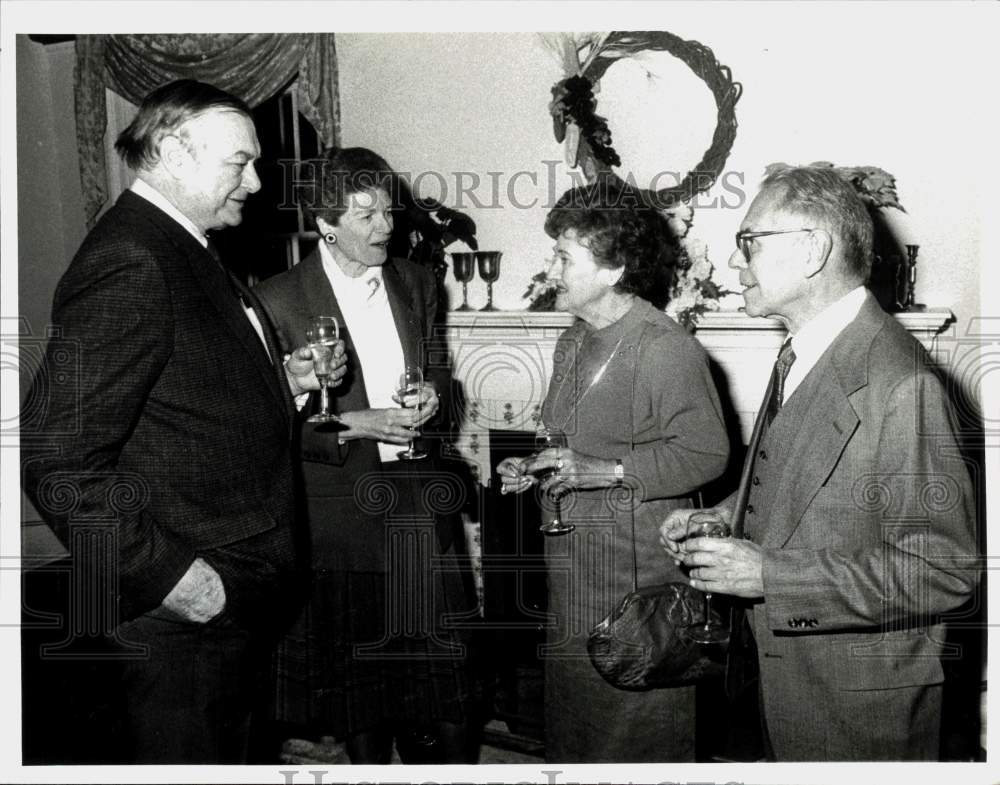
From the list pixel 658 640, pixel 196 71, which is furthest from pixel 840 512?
pixel 196 71

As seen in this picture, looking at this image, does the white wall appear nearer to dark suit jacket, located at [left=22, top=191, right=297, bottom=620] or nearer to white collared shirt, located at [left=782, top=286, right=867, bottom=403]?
white collared shirt, located at [left=782, top=286, right=867, bottom=403]

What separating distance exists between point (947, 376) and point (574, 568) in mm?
1541

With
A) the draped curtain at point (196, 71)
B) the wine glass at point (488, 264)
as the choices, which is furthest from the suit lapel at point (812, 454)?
the draped curtain at point (196, 71)

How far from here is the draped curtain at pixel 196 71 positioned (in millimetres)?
3479

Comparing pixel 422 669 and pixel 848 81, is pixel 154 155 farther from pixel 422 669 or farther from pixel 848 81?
pixel 848 81

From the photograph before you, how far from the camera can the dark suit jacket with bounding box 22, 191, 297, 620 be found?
5.82 feet

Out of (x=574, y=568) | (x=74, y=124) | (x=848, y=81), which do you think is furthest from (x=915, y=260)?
(x=74, y=124)

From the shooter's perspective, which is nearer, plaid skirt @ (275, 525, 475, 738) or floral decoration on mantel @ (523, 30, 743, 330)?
plaid skirt @ (275, 525, 475, 738)

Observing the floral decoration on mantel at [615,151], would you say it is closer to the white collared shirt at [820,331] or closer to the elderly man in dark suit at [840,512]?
the elderly man in dark suit at [840,512]

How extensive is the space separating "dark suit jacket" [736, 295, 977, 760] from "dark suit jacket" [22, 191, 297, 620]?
1168 millimetres

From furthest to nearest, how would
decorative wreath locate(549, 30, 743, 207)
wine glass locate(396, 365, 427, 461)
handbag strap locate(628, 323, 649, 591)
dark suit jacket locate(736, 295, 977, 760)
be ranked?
decorative wreath locate(549, 30, 743, 207)
wine glass locate(396, 365, 427, 461)
handbag strap locate(628, 323, 649, 591)
dark suit jacket locate(736, 295, 977, 760)

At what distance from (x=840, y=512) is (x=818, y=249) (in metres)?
0.57

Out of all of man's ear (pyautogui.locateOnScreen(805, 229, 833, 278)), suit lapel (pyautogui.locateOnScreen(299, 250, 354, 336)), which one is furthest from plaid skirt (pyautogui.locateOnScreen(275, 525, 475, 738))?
man's ear (pyautogui.locateOnScreen(805, 229, 833, 278))

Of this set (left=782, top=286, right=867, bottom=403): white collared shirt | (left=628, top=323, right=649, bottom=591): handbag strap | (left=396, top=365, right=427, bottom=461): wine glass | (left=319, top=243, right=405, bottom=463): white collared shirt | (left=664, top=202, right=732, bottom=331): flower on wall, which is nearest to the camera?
(left=782, top=286, right=867, bottom=403): white collared shirt
